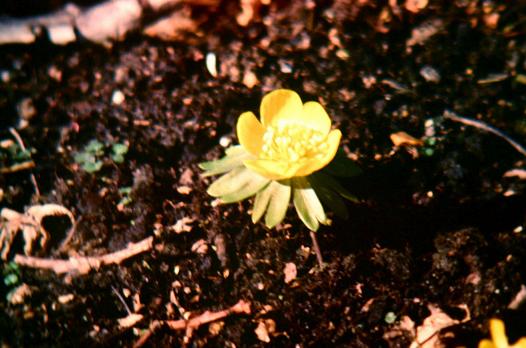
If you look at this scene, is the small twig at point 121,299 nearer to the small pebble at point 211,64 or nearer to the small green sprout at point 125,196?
the small green sprout at point 125,196

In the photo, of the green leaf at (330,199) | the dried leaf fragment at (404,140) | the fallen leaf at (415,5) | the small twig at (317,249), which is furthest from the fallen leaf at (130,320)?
the fallen leaf at (415,5)

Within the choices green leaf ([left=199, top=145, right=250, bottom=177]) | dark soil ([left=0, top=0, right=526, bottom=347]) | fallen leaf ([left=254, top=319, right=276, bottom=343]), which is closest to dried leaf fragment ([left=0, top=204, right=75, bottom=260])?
dark soil ([left=0, top=0, right=526, bottom=347])

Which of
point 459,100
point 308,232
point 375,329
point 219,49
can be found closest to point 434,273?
point 375,329

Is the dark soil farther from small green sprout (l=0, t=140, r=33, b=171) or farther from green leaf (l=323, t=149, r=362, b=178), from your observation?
green leaf (l=323, t=149, r=362, b=178)

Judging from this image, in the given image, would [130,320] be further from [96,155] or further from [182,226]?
[96,155]

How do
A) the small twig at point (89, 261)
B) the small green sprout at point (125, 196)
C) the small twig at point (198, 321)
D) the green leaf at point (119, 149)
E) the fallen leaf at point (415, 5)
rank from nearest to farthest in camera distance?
the small twig at point (198, 321) → the small twig at point (89, 261) → the small green sprout at point (125, 196) → the green leaf at point (119, 149) → the fallen leaf at point (415, 5)

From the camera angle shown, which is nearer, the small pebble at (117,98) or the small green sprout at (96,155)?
the small green sprout at (96,155)

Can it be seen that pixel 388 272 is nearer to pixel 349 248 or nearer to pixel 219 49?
pixel 349 248
